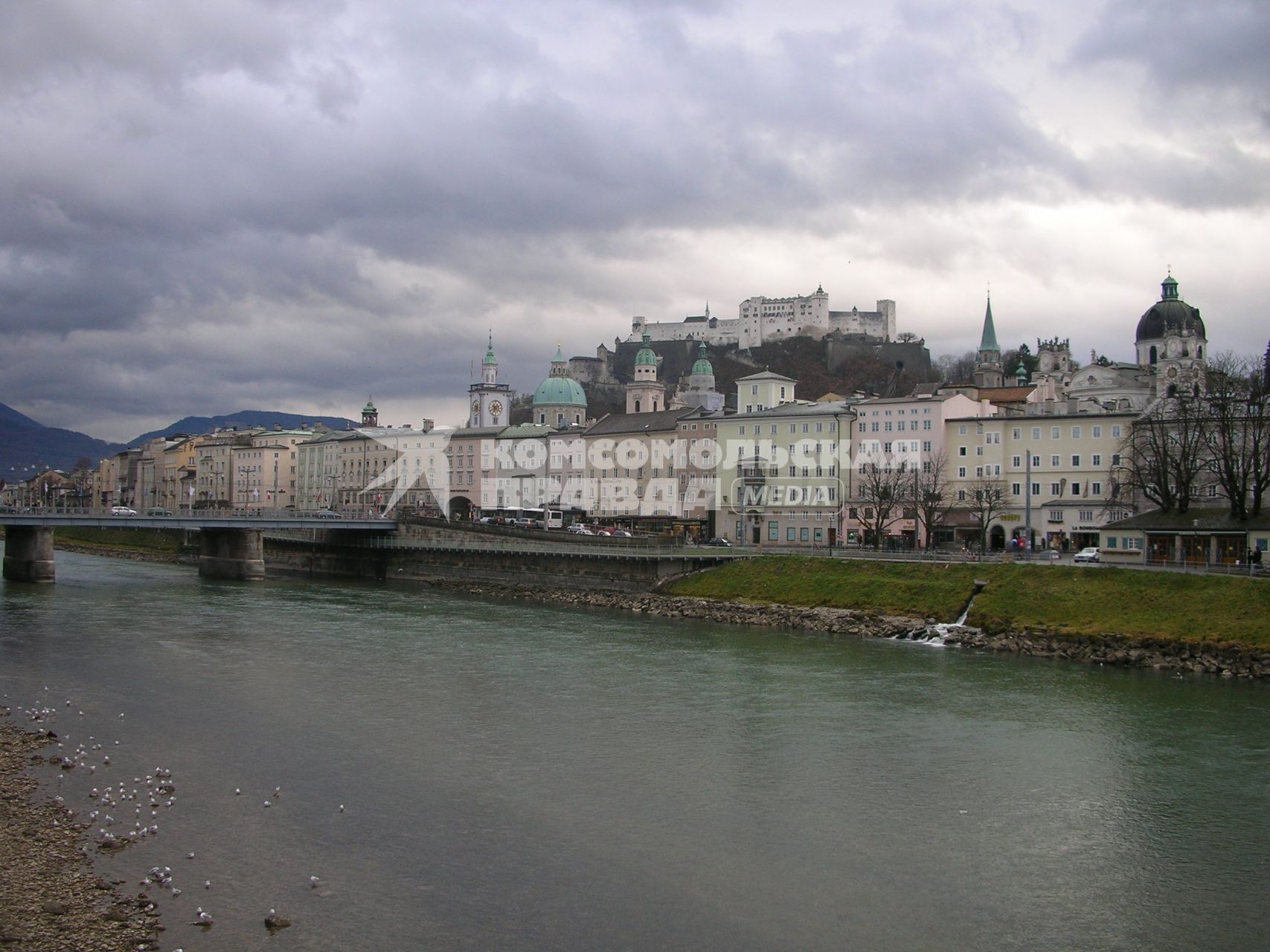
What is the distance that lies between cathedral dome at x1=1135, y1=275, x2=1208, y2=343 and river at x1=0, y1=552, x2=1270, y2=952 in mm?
49793

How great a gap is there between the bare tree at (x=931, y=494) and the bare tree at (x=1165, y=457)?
849 centimetres

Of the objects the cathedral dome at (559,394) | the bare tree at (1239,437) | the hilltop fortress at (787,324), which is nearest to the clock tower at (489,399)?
the cathedral dome at (559,394)

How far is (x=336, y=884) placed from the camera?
15656 millimetres

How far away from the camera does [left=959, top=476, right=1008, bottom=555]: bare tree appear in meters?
55.4

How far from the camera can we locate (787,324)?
15625cm

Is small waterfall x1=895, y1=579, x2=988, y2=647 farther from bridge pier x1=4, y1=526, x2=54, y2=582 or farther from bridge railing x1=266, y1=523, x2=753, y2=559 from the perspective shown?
bridge pier x1=4, y1=526, x2=54, y2=582

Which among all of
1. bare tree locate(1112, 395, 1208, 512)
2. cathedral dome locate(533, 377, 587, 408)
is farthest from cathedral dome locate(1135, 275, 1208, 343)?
cathedral dome locate(533, 377, 587, 408)

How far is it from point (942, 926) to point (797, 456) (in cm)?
5305

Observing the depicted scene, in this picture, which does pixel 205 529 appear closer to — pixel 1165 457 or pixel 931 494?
pixel 931 494

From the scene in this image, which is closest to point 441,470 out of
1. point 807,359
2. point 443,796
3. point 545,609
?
point 545,609

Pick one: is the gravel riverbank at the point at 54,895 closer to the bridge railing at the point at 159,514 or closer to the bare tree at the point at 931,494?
the bridge railing at the point at 159,514

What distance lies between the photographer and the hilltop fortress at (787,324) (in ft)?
507

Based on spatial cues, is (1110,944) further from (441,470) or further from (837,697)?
(441,470)

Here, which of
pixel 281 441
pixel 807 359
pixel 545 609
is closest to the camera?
pixel 545 609
